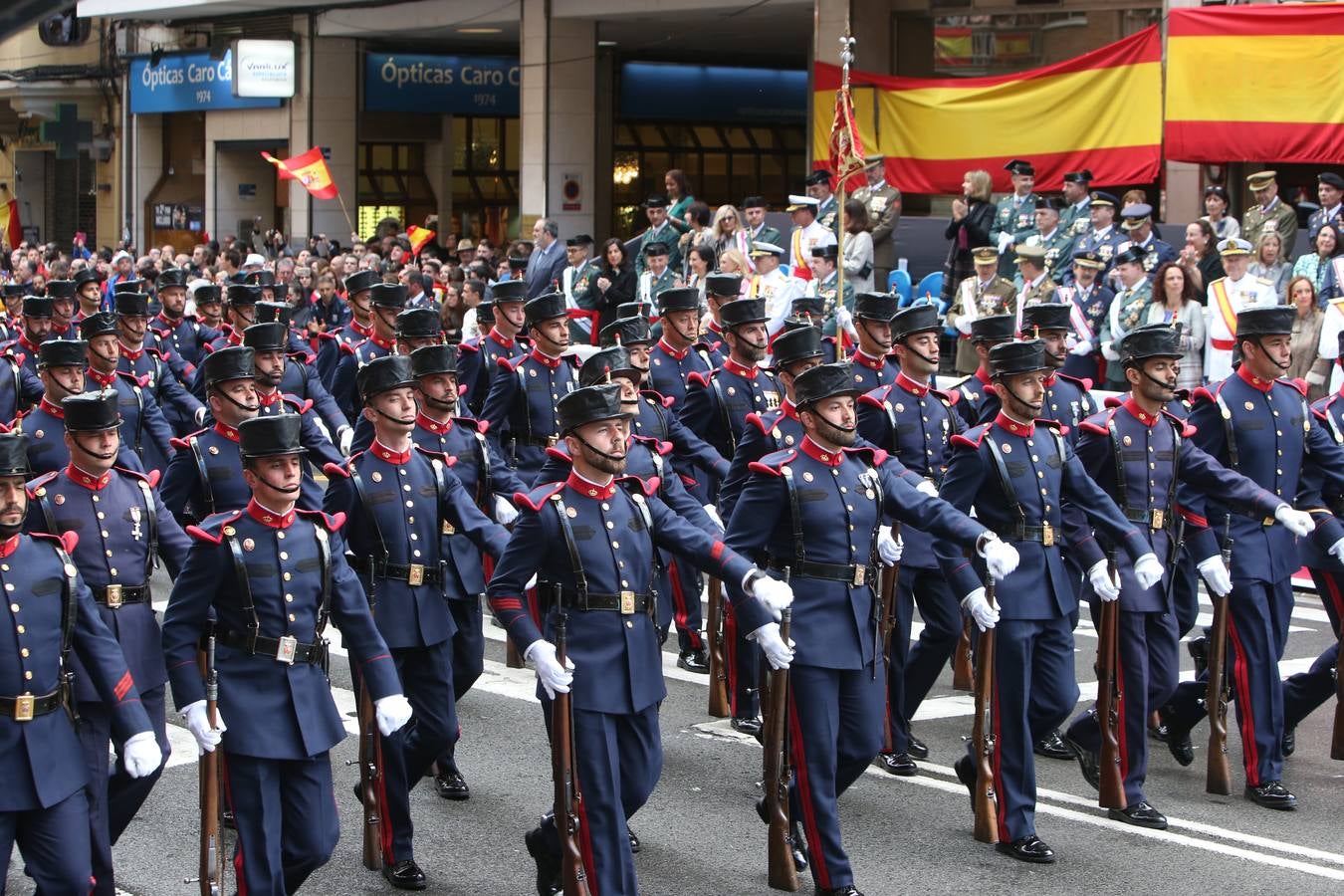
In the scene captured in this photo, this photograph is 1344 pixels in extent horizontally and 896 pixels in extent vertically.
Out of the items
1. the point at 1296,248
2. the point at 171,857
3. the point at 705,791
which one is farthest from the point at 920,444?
the point at 1296,248

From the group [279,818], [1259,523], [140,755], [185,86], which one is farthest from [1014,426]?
[185,86]

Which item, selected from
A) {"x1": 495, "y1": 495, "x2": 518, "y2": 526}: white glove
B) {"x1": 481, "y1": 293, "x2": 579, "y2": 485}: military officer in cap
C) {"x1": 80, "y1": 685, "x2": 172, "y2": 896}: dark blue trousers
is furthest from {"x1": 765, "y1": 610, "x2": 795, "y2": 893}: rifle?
{"x1": 481, "y1": 293, "x2": 579, "y2": 485}: military officer in cap

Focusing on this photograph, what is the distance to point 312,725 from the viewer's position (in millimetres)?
6805

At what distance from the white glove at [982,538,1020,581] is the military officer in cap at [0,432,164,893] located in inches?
129

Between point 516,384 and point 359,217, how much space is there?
23.0 m

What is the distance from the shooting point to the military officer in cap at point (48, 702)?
20.7 feet

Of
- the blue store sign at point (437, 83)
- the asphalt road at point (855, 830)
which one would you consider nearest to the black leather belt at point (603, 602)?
the asphalt road at point (855, 830)

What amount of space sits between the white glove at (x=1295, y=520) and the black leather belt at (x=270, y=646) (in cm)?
458

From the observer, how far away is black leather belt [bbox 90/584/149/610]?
25.2ft

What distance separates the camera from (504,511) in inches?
366

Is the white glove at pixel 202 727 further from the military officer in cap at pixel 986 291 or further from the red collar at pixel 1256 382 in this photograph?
the military officer in cap at pixel 986 291

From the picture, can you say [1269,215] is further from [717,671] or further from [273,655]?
[273,655]

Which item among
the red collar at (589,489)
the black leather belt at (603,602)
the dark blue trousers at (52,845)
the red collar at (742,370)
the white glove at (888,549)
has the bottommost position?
the dark blue trousers at (52,845)

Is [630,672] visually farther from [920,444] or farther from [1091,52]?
[1091,52]
